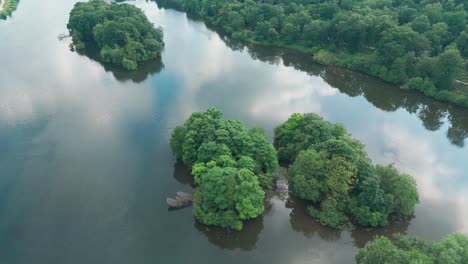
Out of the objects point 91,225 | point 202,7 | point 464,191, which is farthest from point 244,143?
point 202,7

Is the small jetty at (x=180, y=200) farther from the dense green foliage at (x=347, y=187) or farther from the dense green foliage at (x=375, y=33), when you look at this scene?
the dense green foliage at (x=375, y=33)

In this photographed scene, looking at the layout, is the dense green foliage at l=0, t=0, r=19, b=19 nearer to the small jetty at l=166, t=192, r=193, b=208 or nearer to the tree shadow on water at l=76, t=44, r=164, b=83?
the tree shadow on water at l=76, t=44, r=164, b=83

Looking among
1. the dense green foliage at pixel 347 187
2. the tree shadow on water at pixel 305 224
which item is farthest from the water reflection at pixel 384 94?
the tree shadow on water at pixel 305 224

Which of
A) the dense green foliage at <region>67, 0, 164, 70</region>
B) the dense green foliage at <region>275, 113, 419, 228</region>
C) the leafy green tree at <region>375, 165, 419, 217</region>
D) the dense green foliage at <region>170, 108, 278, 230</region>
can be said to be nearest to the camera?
the dense green foliage at <region>170, 108, 278, 230</region>

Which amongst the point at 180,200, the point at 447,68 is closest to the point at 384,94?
the point at 447,68

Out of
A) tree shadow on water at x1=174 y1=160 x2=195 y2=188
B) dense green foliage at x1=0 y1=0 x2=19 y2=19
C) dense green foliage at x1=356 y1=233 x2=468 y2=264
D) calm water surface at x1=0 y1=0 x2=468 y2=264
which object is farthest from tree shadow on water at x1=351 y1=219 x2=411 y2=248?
dense green foliage at x1=0 y1=0 x2=19 y2=19

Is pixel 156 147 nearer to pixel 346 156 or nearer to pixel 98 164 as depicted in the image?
pixel 98 164
